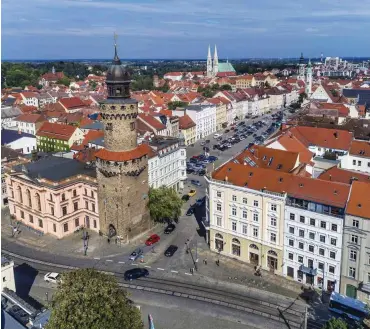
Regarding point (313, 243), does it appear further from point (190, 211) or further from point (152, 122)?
point (152, 122)

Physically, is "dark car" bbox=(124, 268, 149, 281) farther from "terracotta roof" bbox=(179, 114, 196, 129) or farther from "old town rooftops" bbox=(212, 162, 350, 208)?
"terracotta roof" bbox=(179, 114, 196, 129)

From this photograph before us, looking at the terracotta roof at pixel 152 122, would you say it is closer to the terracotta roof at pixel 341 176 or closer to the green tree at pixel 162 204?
the green tree at pixel 162 204

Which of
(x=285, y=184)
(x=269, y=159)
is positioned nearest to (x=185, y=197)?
(x=269, y=159)

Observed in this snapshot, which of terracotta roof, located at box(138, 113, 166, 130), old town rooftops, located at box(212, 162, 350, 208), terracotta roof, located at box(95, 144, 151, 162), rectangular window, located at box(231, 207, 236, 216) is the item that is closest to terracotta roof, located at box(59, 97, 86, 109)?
terracotta roof, located at box(138, 113, 166, 130)

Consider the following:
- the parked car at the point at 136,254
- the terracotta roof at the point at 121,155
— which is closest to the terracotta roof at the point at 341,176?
the terracotta roof at the point at 121,155

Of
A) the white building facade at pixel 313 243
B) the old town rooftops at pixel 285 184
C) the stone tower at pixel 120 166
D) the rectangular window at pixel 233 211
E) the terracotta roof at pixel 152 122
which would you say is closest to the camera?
the white building facade at pixel 313 243
